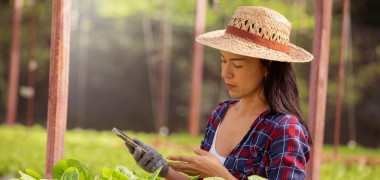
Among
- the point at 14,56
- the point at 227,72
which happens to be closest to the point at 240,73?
the point at 227,72

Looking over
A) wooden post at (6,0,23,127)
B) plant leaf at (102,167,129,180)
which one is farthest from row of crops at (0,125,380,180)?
plant leaf at (102,167,129,180)

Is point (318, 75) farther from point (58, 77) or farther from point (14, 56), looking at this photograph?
point (14, 56)

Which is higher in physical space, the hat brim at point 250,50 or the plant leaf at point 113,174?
the hat brim at point 250,50

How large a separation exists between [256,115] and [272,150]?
27 cm

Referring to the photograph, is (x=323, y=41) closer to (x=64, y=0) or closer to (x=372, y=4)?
(x=64, y=0)

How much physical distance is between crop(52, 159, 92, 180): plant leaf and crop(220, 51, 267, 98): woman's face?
669mm

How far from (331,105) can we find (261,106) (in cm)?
1252

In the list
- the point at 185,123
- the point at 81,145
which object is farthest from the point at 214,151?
the point at 185,123

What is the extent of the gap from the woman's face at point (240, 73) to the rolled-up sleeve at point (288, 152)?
23cm

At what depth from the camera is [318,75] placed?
9.84 ft

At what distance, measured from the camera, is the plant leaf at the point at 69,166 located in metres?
1.67

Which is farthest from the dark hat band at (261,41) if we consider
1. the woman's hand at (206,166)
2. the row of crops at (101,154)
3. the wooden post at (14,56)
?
the wooden post at (14,56)

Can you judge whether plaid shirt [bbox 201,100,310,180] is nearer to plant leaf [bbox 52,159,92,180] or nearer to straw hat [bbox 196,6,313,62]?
straw hat [bbox 196,6,313,62]

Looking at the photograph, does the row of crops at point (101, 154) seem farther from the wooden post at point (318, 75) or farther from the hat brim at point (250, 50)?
the hat brim at point (250, 50)
